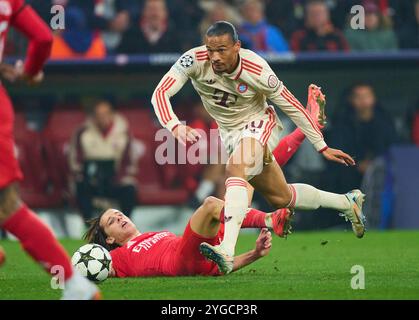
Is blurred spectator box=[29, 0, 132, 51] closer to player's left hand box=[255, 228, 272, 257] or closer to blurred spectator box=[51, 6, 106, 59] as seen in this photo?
blurred spectator box=[51, 6, 106, 59]

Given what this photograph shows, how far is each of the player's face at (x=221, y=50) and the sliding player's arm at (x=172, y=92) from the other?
0.27 m

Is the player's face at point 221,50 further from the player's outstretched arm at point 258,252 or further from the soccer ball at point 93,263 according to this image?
the soccer ball at point 93,263

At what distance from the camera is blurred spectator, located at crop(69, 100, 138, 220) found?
14773 millimetres

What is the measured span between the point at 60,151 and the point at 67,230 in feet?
3.61

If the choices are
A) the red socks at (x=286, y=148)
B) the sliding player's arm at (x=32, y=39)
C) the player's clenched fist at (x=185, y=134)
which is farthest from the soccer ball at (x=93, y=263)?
the sliding player's arm at (x=32, y=39)

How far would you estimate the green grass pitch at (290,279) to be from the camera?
24.0 ft

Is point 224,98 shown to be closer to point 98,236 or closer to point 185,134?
point 185,134

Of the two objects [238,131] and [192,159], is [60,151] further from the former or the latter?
[238,131]

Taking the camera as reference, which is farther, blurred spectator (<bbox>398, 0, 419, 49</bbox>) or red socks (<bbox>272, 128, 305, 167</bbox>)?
blurred spectator (<bbox>398, 0, 419, 49</bbox>)

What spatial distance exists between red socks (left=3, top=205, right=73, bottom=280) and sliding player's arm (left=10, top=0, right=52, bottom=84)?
0.79 meters

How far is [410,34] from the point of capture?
15461 millimetres

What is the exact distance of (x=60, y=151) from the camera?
1497cm

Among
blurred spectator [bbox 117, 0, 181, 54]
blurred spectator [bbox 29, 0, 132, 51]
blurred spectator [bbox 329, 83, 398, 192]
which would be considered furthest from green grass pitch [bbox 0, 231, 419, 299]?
blurred spectator [bbox 29, 0, 132, 51]
